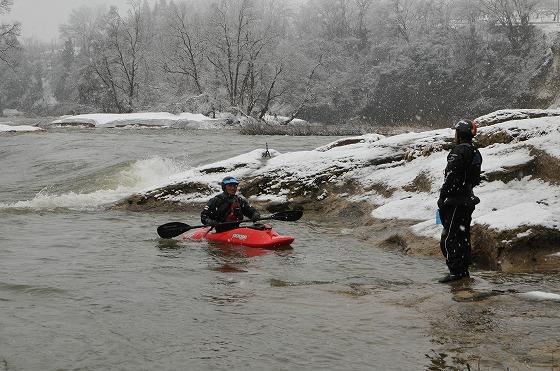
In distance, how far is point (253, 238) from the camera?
9477 mm

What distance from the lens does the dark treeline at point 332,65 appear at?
149 feet

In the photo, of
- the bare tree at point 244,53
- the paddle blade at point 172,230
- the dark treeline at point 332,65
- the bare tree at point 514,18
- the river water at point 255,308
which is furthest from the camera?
A: the bare tree at point 514,18

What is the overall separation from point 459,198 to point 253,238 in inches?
153

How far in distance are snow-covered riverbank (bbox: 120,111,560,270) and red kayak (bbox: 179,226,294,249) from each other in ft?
6.64

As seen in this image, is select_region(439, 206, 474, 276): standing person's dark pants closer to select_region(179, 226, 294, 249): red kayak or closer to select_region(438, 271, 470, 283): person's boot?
select_region(438, 271, 470, 283): person's boot

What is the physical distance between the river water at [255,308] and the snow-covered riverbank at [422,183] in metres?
0.69

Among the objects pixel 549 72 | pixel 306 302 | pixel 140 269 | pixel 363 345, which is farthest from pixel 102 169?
pixel 549 72

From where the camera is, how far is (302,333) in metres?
4.86

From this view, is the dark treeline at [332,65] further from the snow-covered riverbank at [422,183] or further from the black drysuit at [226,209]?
the black drysuit at [226,209]

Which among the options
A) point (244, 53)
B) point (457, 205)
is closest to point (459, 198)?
point (457, 205)

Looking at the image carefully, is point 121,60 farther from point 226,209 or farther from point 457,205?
point 457,205

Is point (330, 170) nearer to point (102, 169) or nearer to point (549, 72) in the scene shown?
point (102, 169)

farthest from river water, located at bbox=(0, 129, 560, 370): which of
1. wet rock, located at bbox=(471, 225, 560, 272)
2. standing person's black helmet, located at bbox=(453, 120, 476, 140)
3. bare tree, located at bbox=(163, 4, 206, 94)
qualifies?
bare tree, located at bbox=(163, 4, 206, 94)

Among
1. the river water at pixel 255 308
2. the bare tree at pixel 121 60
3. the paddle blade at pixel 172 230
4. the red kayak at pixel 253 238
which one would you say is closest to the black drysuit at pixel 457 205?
the river water at pixel 255 308
